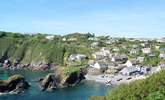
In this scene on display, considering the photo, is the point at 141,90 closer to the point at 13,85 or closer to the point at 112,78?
the point at 13,85

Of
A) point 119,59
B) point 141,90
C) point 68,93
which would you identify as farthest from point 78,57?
point 141,90

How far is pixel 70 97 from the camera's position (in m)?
86.1

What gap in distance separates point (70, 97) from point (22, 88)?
13.1 meters

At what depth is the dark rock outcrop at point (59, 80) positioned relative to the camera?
96188mm

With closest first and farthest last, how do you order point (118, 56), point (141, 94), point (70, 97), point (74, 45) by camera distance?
point (141, 94)
point (70, 97)
point (118, 56)
point (74, 45)

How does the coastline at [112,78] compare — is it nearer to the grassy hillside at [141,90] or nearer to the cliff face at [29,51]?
the cliff face at [29,51]

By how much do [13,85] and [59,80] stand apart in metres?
13.3

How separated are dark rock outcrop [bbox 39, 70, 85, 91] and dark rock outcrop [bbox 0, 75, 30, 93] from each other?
4.96 meters

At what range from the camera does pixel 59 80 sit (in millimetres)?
101438

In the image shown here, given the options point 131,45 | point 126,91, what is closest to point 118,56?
point 131,45

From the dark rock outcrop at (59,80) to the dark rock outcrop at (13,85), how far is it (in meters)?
4.96

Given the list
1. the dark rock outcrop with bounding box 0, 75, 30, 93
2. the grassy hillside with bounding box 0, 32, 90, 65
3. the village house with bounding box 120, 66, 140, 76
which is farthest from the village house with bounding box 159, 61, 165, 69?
the dark rock outcrop with bounding box 0, 75, 30, 93

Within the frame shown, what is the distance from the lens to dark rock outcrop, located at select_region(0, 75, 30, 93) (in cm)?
9062

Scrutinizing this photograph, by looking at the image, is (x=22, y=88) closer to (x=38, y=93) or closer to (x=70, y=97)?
(x=38, y=93)
